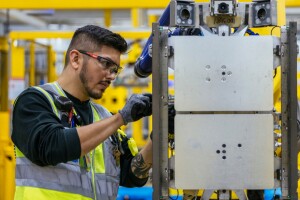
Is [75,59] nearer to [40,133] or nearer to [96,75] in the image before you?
[96,75]

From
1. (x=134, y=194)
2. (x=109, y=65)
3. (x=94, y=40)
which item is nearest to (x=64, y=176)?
(x=109, y=65)

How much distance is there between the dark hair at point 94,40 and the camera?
10.3 ft

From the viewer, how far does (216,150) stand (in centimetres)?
250

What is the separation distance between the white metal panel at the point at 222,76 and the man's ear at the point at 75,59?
79 centimetres

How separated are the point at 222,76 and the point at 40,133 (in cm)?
86

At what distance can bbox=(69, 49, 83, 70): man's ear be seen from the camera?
3.14 metres

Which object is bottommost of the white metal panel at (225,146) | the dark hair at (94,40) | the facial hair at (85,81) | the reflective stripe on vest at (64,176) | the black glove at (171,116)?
the reflective stripe on vest at (64,176)

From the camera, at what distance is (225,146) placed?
2500 mm

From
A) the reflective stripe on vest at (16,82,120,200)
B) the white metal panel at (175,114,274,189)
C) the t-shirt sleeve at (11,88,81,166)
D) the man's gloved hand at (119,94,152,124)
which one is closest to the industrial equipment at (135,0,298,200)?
the white metal panel at (175,114,274,189)

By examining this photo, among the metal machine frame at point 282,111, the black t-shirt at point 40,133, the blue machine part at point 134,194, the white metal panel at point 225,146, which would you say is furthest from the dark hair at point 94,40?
the blue machine part at point 134,194

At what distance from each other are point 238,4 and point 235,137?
57 centimetres

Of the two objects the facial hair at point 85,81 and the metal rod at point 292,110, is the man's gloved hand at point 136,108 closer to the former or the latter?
the facial hair at point 85,81

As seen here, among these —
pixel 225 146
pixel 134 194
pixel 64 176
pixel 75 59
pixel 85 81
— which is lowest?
pixel 134 194

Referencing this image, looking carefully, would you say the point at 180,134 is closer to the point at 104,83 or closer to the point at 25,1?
the point at 104,83
